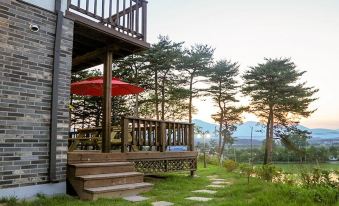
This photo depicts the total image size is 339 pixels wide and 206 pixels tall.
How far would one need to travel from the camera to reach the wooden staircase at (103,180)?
16.7 feet

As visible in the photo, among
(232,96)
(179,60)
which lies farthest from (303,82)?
(179,60)

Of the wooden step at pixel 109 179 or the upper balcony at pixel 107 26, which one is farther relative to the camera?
the upper balcony at pixel 107 26

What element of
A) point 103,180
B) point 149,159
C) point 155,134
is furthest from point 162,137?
point 103,180

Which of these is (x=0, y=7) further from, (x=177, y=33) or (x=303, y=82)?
(x=303, y=82)

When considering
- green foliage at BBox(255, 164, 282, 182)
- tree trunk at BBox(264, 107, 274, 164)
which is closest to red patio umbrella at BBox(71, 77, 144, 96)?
green foliage at BBox(255, 164, 282, 182)

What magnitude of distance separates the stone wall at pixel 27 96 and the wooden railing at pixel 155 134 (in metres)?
1.67

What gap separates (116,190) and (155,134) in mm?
2591

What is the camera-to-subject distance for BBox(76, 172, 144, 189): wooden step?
→ 5.16 m

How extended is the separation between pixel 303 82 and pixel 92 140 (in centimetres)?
2331

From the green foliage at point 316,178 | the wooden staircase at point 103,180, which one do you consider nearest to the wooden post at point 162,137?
the wooden staircase at point 103,180

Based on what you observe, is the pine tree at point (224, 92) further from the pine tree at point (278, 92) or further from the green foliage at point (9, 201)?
the green foliage at point (9, 201)

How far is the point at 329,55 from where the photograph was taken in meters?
19.5

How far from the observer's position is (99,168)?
5664 millimetres

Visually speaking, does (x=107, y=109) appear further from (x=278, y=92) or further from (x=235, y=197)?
(x=278, y=92)
